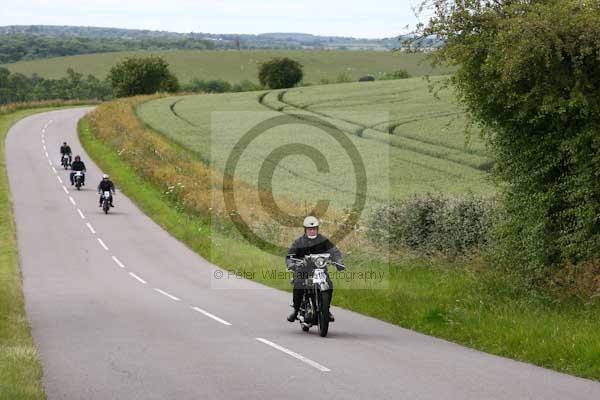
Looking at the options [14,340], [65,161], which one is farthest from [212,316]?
[65,161]

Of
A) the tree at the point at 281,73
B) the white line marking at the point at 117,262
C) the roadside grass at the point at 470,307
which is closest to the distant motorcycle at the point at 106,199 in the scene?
the white line marking at the point at 117,262

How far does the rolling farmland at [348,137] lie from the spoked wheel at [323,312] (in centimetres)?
699

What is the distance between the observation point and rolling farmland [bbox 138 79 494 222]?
39219 mm

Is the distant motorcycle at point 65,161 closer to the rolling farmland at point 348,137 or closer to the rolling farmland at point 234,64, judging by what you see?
the rolling farmland at point 348,137

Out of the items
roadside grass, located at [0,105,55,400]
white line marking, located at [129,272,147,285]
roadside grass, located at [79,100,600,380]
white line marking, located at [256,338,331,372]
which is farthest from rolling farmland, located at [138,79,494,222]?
roadside grass, located at [0,105,55,400]

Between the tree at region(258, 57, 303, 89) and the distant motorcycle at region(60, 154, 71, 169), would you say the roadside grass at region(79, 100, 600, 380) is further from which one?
the tree at region(258, 57, 303, 89)

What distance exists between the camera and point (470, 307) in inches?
657

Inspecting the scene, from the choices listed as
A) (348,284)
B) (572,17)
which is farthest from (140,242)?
(572,17)

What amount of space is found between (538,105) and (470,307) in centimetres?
415

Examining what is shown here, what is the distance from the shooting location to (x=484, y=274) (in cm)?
1878

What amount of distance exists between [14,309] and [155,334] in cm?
488

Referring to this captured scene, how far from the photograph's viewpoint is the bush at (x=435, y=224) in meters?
21.4

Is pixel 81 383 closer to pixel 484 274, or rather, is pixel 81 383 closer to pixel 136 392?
pixel 136 392

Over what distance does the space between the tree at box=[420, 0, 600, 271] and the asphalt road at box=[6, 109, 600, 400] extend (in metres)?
3.71
